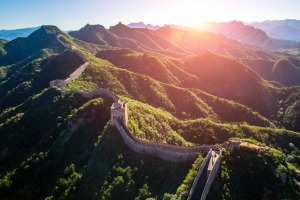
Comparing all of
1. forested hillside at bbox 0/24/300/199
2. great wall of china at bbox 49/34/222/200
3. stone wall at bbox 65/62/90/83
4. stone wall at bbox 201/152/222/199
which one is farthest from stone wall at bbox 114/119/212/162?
stone wall at bbox 65/62/90/83

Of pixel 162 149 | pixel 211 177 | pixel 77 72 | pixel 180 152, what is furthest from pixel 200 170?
pixel 77 72

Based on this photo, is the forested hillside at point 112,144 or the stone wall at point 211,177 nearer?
the stone wall at point 211,177

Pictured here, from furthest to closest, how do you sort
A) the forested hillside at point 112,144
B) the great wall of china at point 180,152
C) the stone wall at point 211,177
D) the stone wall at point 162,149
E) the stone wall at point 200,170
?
the stone wall at point 162,149, the forested hillside at point 112,144, the great wall of china at point 180,152, the stone wall at point 200,170, the stone wall at point 211,177

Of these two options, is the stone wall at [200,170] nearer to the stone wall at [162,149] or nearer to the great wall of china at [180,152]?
the great wall of china at [180,152]

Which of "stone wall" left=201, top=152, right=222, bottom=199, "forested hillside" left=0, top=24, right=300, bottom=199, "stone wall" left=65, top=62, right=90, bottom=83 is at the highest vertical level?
"stone wall" left=201, top=152, right=222, bottom=199

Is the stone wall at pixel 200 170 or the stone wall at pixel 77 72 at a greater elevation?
the stone wall at pixel 200 170

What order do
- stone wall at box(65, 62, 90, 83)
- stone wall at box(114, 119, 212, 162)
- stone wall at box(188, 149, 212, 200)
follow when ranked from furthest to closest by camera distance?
stone wall at box(65, 62, 90, 83) → stone wall at box(114, 119, 212, 162) → stone wall at box(188, 149, 212, 200)

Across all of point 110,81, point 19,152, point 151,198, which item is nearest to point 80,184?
point 151,198

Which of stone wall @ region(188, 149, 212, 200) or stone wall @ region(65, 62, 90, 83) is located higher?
stone wall @ region(188, 149, 212, 200)

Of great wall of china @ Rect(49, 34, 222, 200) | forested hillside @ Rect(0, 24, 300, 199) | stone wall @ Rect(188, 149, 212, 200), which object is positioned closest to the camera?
stone wall @ Rect(188, 149, 212, 200)

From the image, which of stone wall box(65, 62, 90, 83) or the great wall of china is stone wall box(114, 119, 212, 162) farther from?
stone wall box(65, 62, 90, 83)

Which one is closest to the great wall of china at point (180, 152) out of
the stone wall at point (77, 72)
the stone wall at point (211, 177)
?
the stone wall at point (211, 177)

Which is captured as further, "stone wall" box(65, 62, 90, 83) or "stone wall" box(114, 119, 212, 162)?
"stone wall" box(65, 62, 90, 83)
